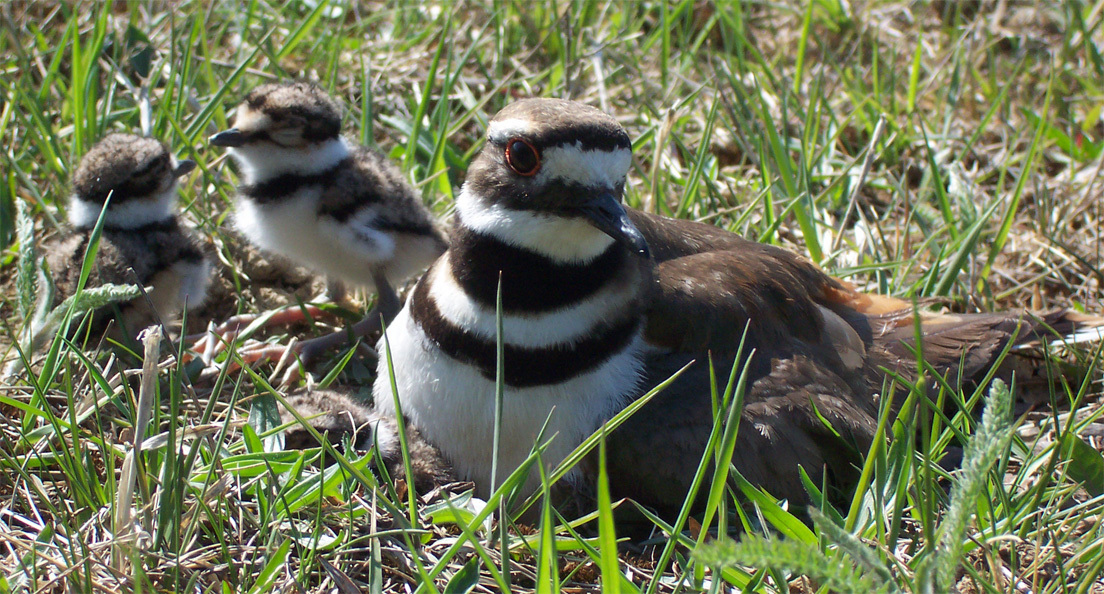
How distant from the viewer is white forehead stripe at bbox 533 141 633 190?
9.59 ft

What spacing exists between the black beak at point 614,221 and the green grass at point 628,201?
62 cm

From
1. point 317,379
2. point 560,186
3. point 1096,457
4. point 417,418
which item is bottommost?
point 317,379

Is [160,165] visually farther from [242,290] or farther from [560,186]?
[560,186]

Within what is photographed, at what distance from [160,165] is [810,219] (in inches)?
109

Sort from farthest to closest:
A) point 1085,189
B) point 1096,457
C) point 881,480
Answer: point 1085,189 < point 1096,457 < point 881,480

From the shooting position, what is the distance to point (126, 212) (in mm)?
3893

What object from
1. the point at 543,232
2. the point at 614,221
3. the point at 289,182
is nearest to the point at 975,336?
the point at 614,221

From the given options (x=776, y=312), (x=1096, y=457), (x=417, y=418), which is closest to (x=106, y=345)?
(x=417, y=418)

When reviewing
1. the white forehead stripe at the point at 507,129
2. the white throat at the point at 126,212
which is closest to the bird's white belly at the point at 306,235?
the white throat at the point at 126,212

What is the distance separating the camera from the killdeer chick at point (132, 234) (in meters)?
3.76

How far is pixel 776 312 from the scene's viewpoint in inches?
136

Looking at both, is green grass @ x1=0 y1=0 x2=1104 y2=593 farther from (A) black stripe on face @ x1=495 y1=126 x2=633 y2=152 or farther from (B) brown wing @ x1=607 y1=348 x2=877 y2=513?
(A) black stripe on face @ x1=495 y1=126 x2=633 y2=152

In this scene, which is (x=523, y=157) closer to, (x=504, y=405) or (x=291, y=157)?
(x=504, y=405)

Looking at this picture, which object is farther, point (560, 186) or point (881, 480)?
point (560, 186)
